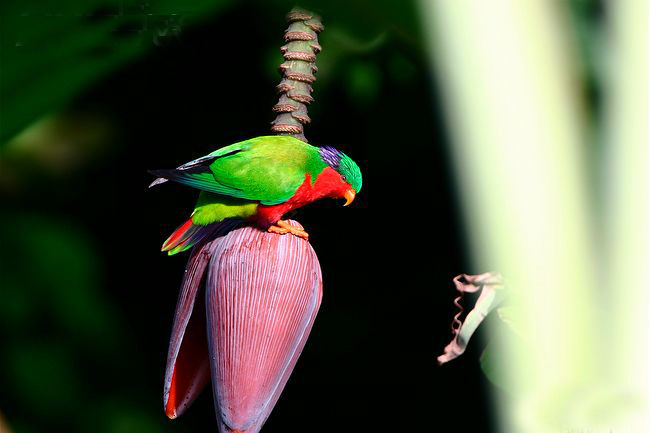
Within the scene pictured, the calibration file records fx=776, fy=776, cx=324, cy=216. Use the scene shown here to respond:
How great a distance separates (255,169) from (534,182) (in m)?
0.36

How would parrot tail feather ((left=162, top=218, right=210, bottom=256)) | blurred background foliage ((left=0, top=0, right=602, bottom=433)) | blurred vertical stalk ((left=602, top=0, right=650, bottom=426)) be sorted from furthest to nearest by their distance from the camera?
blurred background foliage ((left=0, top=0, right=602, bottom=433)) < parrot tail feather ((left=162, top=218, right=210, bottom=256)) < blurred vertical stalk ((left=602, top=0, right=650, bottom=426))

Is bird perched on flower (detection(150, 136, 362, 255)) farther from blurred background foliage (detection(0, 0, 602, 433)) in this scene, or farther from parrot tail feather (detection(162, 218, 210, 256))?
blurred background foliage (detection(0, 0, 602, 433))

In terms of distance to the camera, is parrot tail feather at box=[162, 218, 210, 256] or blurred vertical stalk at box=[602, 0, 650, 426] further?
parrot tail feather at box=[162, 218, 210, 256]

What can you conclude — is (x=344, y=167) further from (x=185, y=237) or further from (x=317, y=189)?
(x=185, y=237)

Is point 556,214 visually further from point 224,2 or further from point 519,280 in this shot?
point 224,2

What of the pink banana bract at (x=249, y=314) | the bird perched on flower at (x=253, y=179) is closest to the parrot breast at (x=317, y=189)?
the bird perched on flower at (x=253, y=179)

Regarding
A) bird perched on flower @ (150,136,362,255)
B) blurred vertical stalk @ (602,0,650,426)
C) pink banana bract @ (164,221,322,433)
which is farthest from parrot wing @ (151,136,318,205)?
blurred vertical stalk @ (602,0,650,426)

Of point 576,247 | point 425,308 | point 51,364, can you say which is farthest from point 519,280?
point 51,364

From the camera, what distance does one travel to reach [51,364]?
3.62 ft

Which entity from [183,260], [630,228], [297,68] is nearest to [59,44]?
[297,68]

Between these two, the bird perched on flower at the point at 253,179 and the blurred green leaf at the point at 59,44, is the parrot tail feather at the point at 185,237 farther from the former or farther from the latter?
the blurred green leaf at the point at 59,44

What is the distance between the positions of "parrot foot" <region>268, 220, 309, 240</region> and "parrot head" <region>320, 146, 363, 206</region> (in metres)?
0.14

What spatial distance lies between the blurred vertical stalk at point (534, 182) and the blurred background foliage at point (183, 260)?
66 centimetres

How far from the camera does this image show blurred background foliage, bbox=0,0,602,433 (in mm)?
1114
